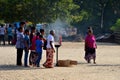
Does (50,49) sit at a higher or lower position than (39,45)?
lower

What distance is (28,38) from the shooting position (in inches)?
695

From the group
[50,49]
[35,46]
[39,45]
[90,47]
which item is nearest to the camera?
[50,49]

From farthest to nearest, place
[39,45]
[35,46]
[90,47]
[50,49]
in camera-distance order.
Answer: [90,47] → [35,46] → [39,45] → [50,49]

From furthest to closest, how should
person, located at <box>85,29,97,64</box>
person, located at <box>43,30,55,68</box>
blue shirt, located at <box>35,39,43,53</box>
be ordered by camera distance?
person, located at <box>85,29,97,64</box>
blue shirt, located at <box>35,39,43,53</box>
person, located at <box>43,30,55,68</box>

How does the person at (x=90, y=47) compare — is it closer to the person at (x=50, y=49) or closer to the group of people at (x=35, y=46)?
the group of people at (x=35, y=46)

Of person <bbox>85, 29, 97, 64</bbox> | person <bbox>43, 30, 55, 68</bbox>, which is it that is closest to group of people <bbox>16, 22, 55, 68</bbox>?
person <bbox>43, 30, 55, 68</bbox>

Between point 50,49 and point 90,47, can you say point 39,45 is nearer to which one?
point 50,49

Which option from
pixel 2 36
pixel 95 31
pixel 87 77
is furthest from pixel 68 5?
pixel 87 77

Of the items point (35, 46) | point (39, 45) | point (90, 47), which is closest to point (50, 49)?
point (39, 45)

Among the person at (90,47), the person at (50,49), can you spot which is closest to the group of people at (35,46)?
the person at (50,49)

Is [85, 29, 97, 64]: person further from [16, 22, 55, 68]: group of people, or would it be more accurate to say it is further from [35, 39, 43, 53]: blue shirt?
[35, 39, 43, 53]: blue shirt

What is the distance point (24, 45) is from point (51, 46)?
131 centimetres

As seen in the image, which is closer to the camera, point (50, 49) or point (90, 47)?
point (50, 49)

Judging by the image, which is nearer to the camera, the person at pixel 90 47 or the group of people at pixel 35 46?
the group of people at pixel 35 46
